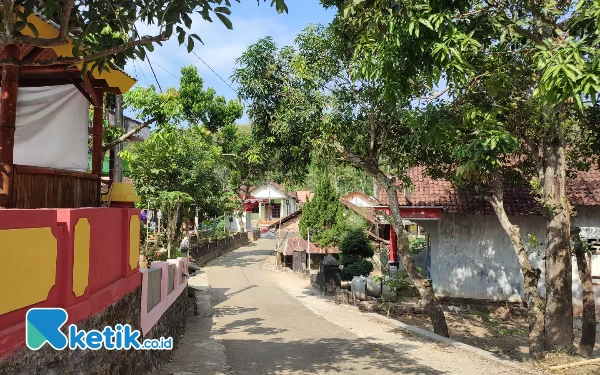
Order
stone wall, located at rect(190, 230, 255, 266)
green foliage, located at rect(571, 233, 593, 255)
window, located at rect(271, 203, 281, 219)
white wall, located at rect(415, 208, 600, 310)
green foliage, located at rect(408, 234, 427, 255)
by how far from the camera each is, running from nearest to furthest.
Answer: green foliage, located at rect(571, 233, 593, 255) → white wall, located at rect(415, 208, 600, 310) → green foliage, located at rect(408, 234, 427, 255) → stone wall, located at rect(190, 230, 255, 266) → window, located at rect(271, 203, 281, 219)

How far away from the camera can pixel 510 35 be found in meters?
7.75

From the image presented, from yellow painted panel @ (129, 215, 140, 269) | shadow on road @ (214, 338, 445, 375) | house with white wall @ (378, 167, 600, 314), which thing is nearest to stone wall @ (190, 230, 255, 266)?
house with white wall @ (378, 167, 600, 314)

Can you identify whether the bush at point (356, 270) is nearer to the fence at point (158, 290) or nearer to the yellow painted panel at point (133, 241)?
the fence at point (158, 290)

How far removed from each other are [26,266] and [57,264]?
44 centimetres

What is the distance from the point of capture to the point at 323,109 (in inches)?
430

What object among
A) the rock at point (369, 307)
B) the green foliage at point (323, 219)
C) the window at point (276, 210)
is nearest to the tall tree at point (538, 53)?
the rock at point (369, 307)

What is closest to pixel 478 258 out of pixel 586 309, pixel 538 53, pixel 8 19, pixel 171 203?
pixel 586 309

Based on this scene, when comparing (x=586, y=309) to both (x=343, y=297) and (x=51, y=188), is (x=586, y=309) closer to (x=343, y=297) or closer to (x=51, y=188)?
(x=343, y=297)

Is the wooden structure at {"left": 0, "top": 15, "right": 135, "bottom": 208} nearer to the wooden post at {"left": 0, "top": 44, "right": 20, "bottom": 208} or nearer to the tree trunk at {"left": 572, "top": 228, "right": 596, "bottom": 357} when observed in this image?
the wooden post at {"left": 0, "top": 44, "right": 20, "bottom": 208}

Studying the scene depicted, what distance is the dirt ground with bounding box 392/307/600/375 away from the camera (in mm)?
10455

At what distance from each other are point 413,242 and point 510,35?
1643 cm

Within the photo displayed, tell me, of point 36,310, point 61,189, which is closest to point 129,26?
point 61,189

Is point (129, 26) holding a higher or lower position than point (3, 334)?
higher

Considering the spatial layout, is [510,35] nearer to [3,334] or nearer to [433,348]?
[433,348]
